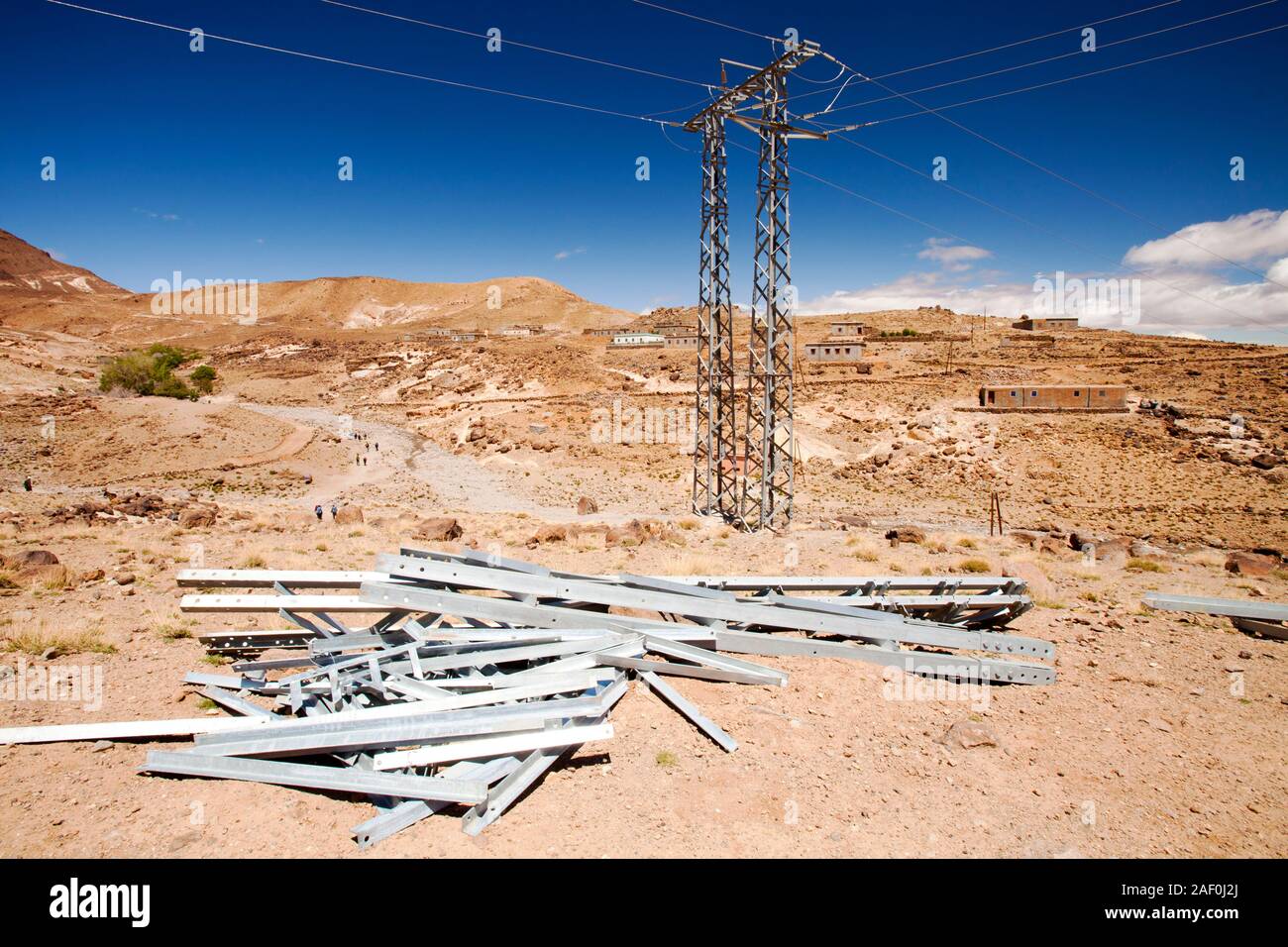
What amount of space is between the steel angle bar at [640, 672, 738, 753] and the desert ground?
0.38 ft

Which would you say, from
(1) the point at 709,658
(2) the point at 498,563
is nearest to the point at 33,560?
(2) the point at 498,563

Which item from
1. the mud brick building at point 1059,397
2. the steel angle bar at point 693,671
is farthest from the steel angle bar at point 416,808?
the mud brick building at point 1059,397

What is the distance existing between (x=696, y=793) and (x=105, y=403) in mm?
51935

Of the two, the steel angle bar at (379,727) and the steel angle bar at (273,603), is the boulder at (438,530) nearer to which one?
the steel angle bar at (273,603)

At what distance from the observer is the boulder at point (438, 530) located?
622 inches

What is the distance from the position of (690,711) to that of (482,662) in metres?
1.85

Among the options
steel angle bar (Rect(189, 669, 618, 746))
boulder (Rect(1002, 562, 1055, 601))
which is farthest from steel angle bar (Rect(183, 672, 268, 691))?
boulder (Rect(1002, 562, 1055, 601))

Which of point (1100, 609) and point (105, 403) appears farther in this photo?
point (105, 403)

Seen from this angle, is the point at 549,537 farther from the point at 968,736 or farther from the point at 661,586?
the point at 968,736

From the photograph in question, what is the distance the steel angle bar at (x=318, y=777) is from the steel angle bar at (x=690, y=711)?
186cm
